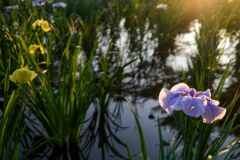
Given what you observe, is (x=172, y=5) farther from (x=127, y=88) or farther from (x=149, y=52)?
(x=127, y=88)

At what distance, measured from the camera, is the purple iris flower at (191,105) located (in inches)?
32.0

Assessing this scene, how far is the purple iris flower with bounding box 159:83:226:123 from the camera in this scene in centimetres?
81

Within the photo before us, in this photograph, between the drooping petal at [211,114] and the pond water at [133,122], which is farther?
the pond water at [133,122]

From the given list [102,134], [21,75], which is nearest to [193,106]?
[21,75]

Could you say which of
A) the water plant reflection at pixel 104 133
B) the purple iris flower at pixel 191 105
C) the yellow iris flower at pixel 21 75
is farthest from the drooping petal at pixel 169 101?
the water plant reflection at pixel 104 133

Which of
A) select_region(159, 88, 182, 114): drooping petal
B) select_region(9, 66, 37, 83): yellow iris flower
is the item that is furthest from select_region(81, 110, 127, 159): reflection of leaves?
select_region(159, 88, 182, 114): drooping petal

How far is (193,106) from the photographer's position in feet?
2.68

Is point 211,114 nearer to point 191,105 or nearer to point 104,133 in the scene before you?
point 191,105

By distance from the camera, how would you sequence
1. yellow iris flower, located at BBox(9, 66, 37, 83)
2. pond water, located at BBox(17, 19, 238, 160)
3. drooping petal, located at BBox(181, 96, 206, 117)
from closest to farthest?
drooping petal, located at BBox(181, 96, 206, 117), yellow iris flower, located at BBox(9, 66, 37, 83), pond water, located at BBox(17, 19, 238, 160)

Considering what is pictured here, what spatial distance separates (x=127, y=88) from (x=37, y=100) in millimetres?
1088

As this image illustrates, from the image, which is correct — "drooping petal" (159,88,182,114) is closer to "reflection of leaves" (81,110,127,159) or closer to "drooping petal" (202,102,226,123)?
"drooping petal" (202,102,226,123)

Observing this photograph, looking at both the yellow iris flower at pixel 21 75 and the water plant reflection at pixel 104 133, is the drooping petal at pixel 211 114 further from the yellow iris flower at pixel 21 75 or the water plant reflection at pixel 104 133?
the water plant reflection at pixel 104 133

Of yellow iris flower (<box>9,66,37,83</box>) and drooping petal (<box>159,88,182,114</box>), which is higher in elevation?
yellow iris flower (<box>9,66,37,83</box>)

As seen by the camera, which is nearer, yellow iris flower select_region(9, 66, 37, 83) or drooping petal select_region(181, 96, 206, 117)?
drooping petal select_region(181, 96, 206, 117)
